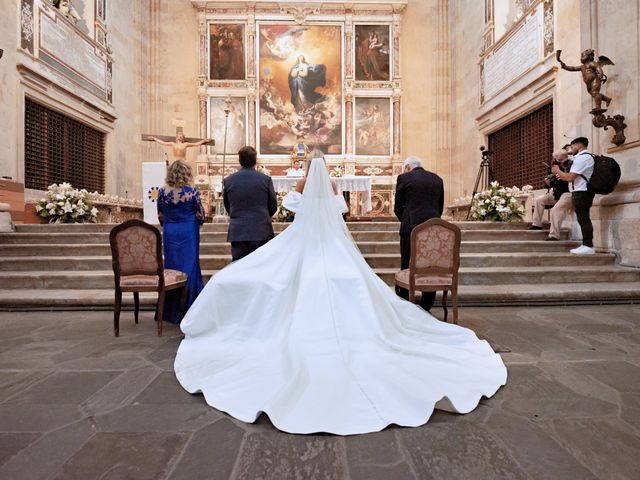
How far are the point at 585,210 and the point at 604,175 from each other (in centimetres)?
55

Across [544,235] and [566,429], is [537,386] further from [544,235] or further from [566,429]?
[544,235]

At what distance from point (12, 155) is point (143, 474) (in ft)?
28.8

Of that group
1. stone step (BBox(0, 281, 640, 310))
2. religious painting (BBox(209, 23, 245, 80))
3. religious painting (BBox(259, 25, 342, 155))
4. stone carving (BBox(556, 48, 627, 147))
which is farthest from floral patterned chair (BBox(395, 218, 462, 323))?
religious painting (BBox(209, 23, 245, 80))

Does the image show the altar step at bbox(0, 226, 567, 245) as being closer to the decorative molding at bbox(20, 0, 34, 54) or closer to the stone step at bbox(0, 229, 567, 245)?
the stone step at bbox(0, 229, 567, 245)

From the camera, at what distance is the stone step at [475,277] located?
543 cm

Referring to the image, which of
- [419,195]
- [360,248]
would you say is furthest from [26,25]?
[419,195]

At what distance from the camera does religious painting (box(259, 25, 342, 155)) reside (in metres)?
13.6

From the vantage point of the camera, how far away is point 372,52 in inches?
545

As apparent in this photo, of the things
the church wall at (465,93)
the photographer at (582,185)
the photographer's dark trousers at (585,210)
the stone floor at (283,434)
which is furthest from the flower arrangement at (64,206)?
the church wall at (465,93)

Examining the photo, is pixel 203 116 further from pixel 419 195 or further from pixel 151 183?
pixel 419 195

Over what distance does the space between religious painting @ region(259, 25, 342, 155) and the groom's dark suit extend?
9788 millimetres

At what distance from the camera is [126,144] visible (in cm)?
1257

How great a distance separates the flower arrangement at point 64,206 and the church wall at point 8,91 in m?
0.75

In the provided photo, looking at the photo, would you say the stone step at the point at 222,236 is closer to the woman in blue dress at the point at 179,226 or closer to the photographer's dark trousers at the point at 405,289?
the photographer's dark trousers at the point at 405,289
